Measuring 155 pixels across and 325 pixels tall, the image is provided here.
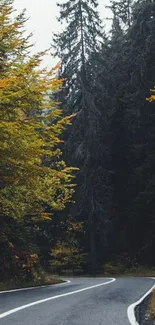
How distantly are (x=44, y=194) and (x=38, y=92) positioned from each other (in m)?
3.73

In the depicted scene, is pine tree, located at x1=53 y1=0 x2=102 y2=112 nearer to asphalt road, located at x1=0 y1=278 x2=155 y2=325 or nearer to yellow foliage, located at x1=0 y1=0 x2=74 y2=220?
yellow foliage, located at x1=0 y1=0 x2=74 y2=220

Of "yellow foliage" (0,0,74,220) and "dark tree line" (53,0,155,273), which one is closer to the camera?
"yellow foliage" (0,0,74,220)

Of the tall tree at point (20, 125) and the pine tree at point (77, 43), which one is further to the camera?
the pine tree at point (77, 43)

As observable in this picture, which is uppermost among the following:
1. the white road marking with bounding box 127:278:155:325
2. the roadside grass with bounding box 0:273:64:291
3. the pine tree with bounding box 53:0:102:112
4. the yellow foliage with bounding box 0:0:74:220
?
the pine tree with bounding box 53:0:102:112

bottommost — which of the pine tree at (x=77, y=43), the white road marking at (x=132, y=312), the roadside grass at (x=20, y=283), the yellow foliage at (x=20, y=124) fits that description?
the roadside grass at (x=20, y=283)

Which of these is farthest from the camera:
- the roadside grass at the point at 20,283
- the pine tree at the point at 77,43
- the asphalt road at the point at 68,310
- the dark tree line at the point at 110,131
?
the pine tree at the point at 77,43

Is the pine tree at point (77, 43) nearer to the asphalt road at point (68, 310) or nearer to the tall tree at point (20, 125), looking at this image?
the tall tree at point (20, 125)

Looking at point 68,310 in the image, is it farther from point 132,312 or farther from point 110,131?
point 110,131

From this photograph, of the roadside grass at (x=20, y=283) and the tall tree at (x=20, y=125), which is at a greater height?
the tall tree at (x=20, y=125)

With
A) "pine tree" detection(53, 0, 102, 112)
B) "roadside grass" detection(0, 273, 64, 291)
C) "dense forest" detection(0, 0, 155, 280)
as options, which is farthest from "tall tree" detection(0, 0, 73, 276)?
"pine tree" detection(53, 0, 102, 112)

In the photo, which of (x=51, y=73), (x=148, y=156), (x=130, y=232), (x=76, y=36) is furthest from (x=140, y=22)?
(x=51, y=73)

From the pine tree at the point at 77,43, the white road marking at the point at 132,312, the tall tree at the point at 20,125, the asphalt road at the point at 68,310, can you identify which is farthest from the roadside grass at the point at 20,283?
the pine tree at the point at 77,43

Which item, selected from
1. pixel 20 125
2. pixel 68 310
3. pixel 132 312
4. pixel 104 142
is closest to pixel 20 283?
pixel 20 125

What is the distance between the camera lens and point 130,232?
3447 cm
